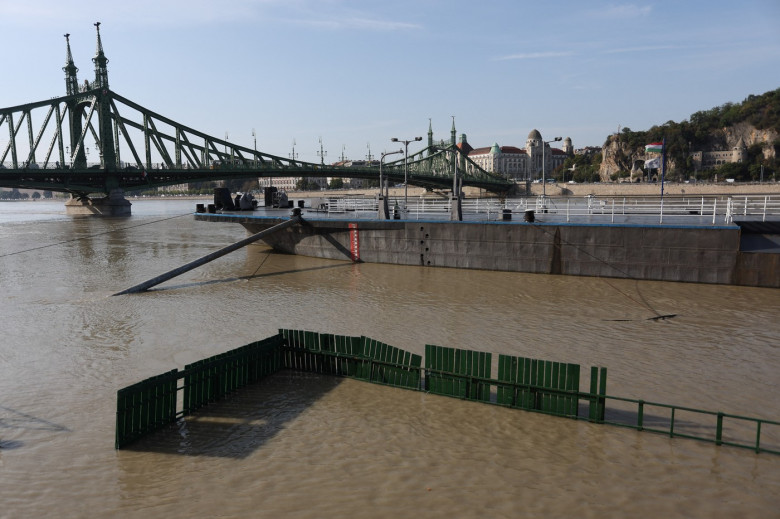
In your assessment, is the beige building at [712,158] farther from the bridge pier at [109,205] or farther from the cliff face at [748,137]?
the bridge pier at [109,205]

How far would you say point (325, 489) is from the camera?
8734mm

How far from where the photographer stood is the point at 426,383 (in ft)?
41.1

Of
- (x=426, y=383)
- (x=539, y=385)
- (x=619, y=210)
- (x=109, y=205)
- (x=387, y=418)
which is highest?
(x=619, y=210)

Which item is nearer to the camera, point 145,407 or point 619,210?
point 145,407

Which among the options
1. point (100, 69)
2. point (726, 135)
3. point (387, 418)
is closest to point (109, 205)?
point (100, 69)

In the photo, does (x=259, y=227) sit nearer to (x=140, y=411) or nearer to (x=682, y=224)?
(x=682, y=224)

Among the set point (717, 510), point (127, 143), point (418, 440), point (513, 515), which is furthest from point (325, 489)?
point (127, 143)

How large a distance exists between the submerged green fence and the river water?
0.31 m

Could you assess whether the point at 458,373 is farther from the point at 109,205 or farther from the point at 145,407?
the point at 109,205

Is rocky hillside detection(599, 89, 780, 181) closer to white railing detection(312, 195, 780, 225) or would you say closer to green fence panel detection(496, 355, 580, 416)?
white railing detection(312, 195, 780, 225)

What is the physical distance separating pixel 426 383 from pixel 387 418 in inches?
62.8

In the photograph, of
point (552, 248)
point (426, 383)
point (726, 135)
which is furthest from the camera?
point (726, 135)

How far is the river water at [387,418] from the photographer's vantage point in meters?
8.42

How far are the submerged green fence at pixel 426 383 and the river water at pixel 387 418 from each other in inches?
12.2
